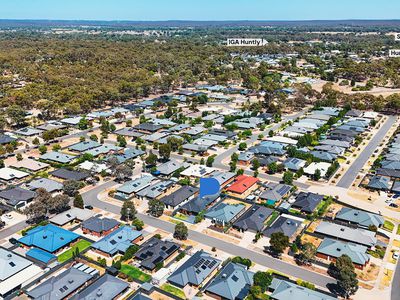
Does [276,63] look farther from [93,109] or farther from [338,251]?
[338,251]

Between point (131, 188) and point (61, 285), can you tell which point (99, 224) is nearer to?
point (131, 188)

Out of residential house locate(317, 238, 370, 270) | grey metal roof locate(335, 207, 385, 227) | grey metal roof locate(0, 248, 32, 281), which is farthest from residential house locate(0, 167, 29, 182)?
grey metal roof locate(335, 207, 385, 227)

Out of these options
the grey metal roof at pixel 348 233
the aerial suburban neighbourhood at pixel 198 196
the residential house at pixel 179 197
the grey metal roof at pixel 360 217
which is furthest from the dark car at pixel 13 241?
the grey metal roof at pixel 360 217

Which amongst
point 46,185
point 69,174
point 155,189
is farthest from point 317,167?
point 46,185

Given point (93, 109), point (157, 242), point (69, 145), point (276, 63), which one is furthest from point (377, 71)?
point (157, 242)

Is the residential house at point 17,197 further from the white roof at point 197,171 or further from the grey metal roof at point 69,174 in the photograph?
the white roof at point 197,171

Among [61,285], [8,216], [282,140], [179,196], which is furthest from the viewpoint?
[282,140]
